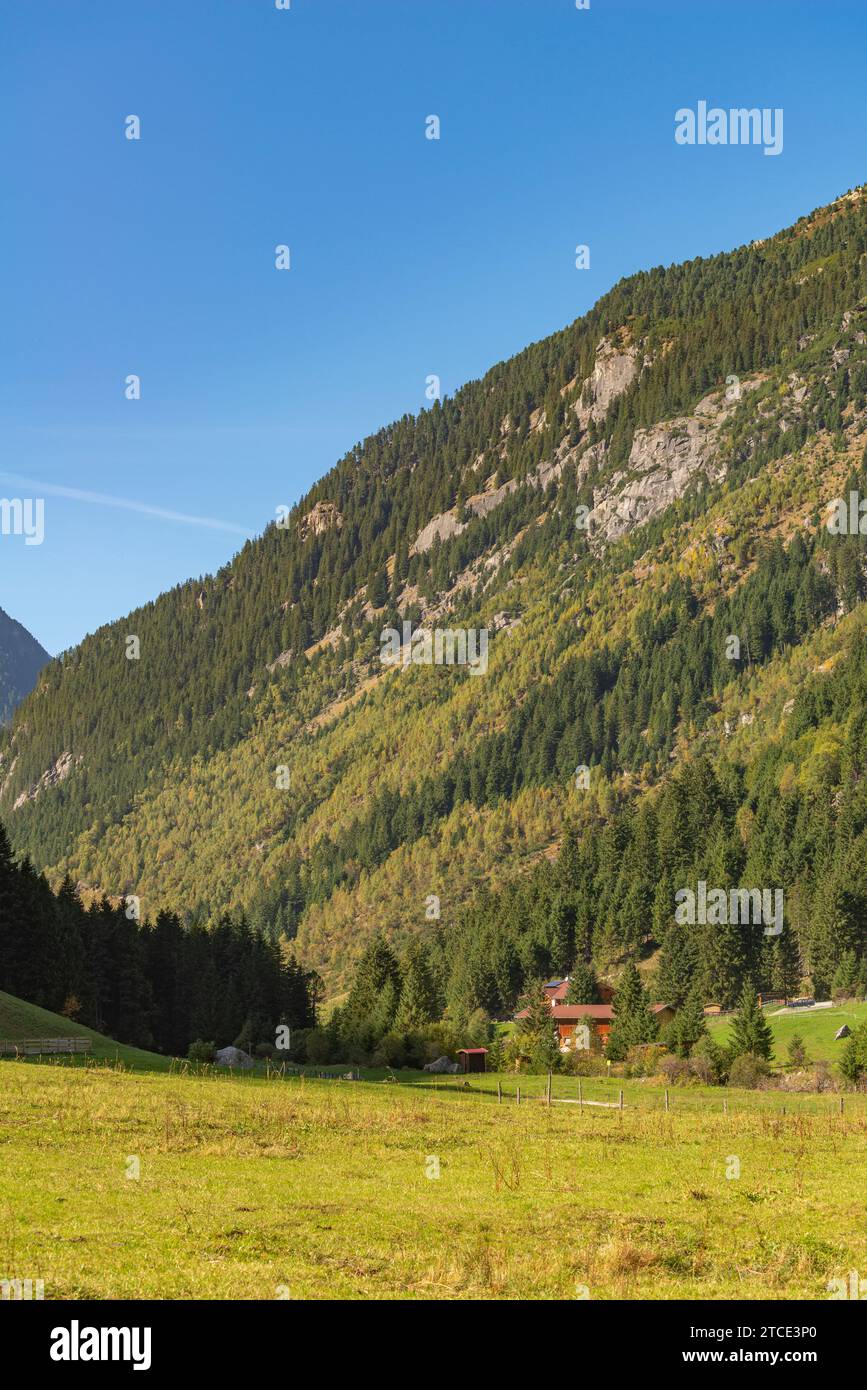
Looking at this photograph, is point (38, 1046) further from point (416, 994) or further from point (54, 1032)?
point (416, 994)

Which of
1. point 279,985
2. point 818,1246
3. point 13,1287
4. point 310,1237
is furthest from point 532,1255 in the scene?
point 279,985

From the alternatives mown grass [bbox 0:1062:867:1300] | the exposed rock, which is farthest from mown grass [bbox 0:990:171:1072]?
mown grass [bbox 0:1062:867:1300]

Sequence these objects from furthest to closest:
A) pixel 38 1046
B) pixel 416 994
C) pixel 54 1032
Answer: pixel 416 994 → pixel 54 1032 → pixel 38 1046

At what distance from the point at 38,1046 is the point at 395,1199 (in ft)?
114

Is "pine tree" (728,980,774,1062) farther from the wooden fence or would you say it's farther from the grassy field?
the wooden fence

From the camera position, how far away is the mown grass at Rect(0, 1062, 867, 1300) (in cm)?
1853

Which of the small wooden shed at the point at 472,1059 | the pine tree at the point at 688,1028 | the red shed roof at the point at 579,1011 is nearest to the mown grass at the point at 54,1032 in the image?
the small wooden shed at the point at 472,1059

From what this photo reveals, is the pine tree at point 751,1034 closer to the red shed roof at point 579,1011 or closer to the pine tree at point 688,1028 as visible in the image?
the pine tree at point 688,1028

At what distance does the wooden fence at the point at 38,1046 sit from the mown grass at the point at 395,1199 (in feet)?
28.0

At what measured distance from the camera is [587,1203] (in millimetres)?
26312

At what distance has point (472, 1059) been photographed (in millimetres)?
92500

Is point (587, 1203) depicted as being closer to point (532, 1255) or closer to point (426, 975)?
point (532, 1255)

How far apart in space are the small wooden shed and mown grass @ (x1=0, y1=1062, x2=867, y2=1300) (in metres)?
46.2

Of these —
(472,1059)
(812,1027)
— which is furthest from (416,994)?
(812,1027)
